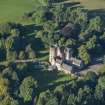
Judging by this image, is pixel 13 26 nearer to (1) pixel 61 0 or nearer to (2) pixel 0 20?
(2) pixel 0 20

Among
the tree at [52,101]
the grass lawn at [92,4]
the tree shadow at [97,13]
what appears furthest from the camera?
the grass lawn at [92,4]

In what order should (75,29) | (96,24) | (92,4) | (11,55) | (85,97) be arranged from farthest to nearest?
(92,4) < (96,24) < (75,29) < (11,55) < (85,97)

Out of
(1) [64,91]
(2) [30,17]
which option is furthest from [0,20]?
(1) [64,91]

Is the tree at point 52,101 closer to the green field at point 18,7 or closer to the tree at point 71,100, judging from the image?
the tree at point 71,100

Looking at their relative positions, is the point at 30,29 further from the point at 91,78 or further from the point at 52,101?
the point at 52,101

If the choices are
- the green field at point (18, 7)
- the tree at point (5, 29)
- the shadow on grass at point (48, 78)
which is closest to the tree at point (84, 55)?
the shadow on grass at point (48, 78)

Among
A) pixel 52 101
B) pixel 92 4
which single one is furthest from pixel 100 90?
pixel 92 4
